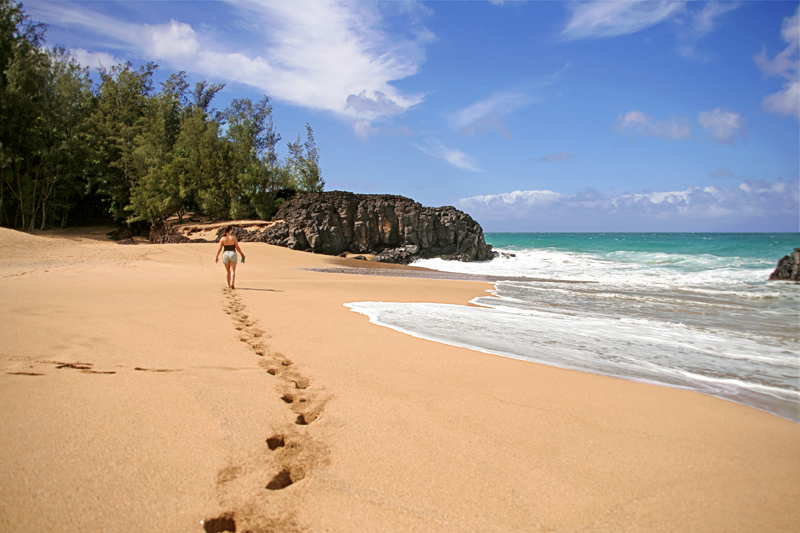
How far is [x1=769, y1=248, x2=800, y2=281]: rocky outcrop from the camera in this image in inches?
572

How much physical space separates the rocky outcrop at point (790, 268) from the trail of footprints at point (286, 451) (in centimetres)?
1851

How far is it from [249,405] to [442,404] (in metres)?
1.27

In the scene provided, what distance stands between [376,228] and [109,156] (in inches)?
669

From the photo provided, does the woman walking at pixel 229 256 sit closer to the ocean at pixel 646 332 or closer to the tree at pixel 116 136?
the ocean at pixel 646 332

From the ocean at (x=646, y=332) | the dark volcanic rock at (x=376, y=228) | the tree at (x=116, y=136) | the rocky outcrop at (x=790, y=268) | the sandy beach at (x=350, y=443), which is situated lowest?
the ocean at (x=646, y=332)

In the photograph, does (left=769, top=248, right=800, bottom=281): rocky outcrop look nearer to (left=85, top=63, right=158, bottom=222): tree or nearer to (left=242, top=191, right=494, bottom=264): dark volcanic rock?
(left=242, top=191, right=494, bottom=264): dark volcanic rock

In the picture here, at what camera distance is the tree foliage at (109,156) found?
20.2 metres

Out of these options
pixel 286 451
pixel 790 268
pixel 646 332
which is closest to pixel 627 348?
pixel 646 332

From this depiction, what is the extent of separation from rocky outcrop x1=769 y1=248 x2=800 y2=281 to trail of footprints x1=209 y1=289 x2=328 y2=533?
60.7 ft

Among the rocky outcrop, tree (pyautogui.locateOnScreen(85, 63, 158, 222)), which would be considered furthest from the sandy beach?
tree (pyautogui.locateOnScreen(85, 63, 158, 222))

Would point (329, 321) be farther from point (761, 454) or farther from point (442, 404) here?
point (761, 454)

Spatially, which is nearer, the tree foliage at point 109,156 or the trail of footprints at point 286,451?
the trail of footprints at point 286,451

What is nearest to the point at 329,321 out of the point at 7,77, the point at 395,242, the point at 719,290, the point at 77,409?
the point at 77,409

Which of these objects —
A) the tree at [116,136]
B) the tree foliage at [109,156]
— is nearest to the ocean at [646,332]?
the tree foliage at [109,156]
